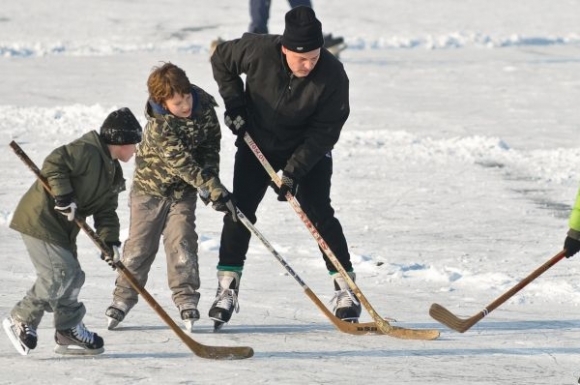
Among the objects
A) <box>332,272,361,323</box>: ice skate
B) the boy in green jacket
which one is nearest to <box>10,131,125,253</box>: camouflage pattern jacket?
the boy in green jacket

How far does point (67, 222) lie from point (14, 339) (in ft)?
1.64

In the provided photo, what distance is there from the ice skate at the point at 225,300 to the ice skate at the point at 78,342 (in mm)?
658

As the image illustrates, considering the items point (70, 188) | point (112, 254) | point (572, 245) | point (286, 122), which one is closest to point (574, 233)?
point (572, 245)

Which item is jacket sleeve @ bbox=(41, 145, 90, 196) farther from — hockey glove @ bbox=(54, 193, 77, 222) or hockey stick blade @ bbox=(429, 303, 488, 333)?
hockey stick blade @ bbox=(429, 303, 488, 333)

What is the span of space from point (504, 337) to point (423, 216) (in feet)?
8.94

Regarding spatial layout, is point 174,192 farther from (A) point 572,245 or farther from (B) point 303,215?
(A) point 572,245

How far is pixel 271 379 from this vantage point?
440 cm

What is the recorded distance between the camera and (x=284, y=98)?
5.21 meters

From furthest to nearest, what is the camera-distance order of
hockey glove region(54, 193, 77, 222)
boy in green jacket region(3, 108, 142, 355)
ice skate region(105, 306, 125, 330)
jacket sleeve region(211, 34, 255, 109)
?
jacket sleeve region(211, 34, 255, 109) < ice skate region(105, 306, 125, 330) < boy in green jacket region(3, 108, 142, 355) < hockey glove region(54, 193, 77, 222)

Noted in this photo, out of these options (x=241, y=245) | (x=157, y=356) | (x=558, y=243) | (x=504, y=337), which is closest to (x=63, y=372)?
(x=157, y=356)

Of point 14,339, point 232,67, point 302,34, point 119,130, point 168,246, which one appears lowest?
point 14,339

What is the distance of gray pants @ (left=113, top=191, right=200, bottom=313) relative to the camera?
5.12m

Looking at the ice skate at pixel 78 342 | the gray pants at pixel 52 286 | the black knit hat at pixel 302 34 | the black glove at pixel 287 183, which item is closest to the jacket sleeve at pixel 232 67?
the black knit hat at pixel 302 34

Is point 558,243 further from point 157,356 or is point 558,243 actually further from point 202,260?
point 157,356
